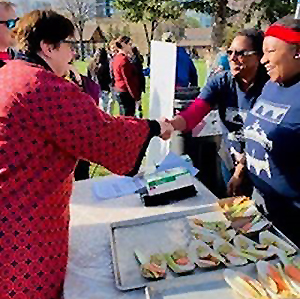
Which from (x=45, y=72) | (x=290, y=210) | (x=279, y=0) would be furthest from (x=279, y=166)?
(x=279, y=0)

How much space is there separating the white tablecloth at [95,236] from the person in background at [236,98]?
27 cm

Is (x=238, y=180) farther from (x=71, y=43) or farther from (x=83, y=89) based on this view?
(x=83, y=89)

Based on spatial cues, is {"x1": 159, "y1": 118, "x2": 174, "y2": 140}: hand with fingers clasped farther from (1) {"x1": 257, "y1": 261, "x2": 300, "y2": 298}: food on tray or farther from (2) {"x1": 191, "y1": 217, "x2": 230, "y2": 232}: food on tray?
(1) {"x1": 257, "y1": 261, "x2": 300, "y2": 298}: food on tray

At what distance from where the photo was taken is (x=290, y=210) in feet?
4.74

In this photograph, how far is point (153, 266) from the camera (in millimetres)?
1157

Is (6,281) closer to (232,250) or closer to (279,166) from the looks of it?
(232,250)

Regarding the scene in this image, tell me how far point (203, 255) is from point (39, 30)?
756mm

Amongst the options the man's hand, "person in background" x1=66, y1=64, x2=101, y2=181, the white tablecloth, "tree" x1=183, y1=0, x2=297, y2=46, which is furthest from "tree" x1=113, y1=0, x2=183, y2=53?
the white tablecloth

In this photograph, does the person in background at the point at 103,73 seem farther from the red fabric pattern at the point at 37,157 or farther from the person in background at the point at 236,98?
the red fabric pattern at the point at 37,157

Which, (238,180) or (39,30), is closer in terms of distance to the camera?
(39,30)

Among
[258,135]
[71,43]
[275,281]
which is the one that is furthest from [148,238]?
[71,43]

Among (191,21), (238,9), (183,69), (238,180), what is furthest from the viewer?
(191,21)

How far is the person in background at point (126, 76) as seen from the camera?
5.13 metres

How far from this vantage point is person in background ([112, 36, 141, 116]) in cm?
513
